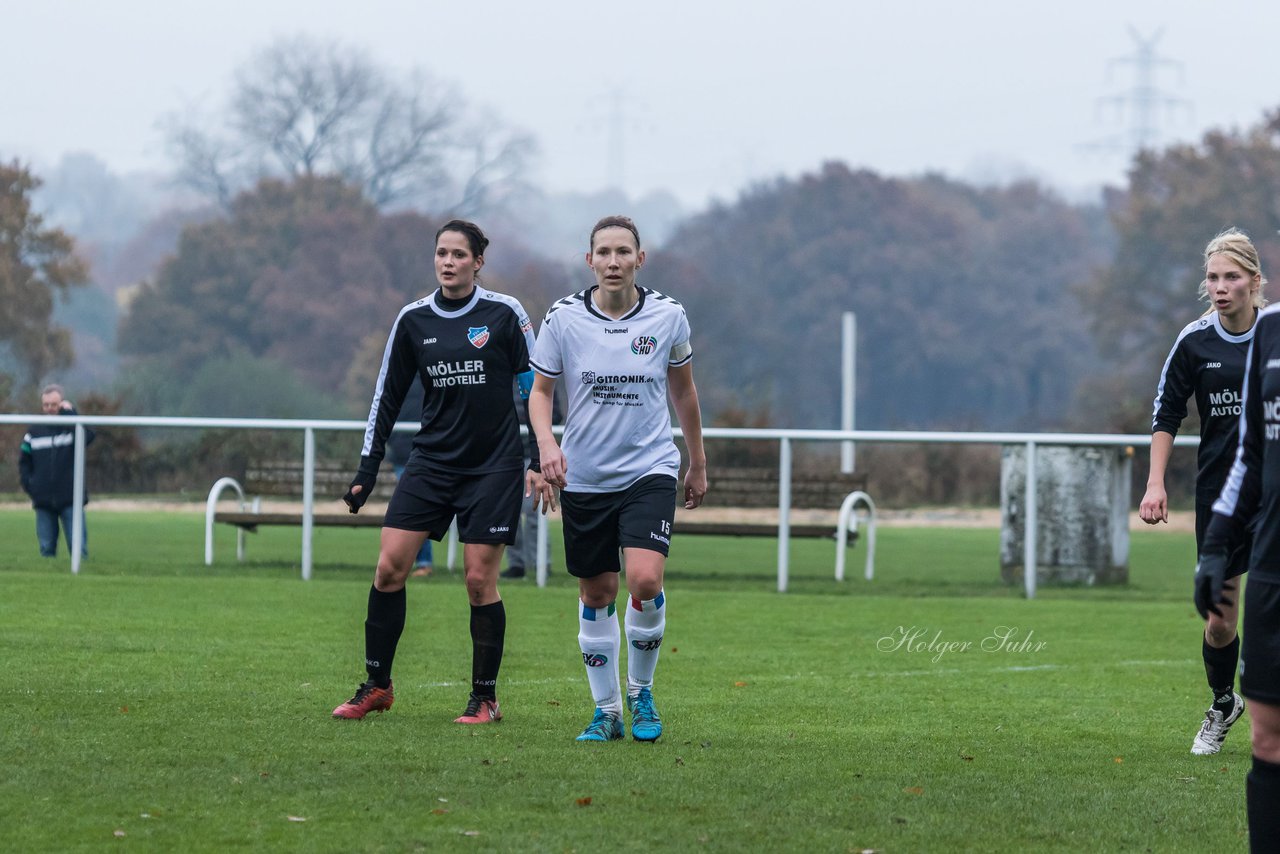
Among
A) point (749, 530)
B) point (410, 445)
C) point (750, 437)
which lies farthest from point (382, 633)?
point (749, 530)

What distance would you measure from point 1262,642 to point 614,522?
3046 millimetres

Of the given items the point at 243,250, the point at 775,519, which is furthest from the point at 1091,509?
the point at 243,250

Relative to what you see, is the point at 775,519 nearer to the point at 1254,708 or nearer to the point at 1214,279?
the point at 1214,279

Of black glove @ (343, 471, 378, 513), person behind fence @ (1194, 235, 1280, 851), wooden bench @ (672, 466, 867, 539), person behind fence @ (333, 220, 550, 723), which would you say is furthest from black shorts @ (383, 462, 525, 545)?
wooden bench @ (672, 466, 867, 539)

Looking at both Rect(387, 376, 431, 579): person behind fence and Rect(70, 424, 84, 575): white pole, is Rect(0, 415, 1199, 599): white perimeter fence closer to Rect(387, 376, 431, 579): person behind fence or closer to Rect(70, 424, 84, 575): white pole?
Rect(70, 424, 84, 575): white pole

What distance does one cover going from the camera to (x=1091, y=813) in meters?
5.56

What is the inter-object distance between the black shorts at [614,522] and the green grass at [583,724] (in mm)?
700

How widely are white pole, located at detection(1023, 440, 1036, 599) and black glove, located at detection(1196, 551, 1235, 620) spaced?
940 cm

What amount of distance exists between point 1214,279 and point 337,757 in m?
3.57

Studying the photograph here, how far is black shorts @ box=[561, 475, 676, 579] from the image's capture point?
262 inches

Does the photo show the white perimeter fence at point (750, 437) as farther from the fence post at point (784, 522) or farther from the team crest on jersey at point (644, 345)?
the team crest on jersey at point (644, 345)

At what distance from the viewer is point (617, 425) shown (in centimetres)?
671

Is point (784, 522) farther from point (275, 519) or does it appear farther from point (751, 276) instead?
point (751, 276)

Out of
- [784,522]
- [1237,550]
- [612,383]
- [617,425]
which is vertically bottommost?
[784,522]
